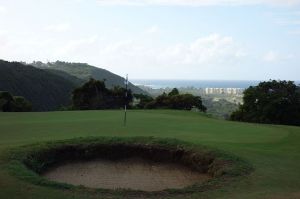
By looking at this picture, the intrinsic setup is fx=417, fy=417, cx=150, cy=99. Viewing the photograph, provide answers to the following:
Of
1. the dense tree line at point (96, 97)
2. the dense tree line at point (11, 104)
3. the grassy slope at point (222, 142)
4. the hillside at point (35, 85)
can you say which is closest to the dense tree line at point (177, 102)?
the dense tree line at point (96, 97)

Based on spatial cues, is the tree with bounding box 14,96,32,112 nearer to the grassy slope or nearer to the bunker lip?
the grassy slope

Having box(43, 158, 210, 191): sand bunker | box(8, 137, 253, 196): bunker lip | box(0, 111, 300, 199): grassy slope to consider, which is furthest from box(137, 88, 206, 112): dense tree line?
box(43, 158, 210, 191): sand bunker

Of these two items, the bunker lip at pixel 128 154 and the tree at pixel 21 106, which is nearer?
the bunker lip at pixel 128 154

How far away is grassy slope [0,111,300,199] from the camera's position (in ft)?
33.2

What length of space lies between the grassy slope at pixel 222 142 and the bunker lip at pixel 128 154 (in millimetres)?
769

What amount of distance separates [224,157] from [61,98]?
8479cm

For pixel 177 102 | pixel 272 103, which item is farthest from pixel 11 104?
pixel 272 103

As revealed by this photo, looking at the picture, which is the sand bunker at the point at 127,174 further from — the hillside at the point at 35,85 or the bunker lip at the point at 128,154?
the hillside at the point at 35,85

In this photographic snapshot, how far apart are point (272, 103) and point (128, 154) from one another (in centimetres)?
3307

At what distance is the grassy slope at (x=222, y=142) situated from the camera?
10125 millimetres

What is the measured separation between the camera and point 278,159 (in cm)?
1411

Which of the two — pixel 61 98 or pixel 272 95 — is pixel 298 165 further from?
pixel 61 98

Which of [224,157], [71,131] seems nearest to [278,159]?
[224,157]

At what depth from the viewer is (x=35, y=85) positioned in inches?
3649
